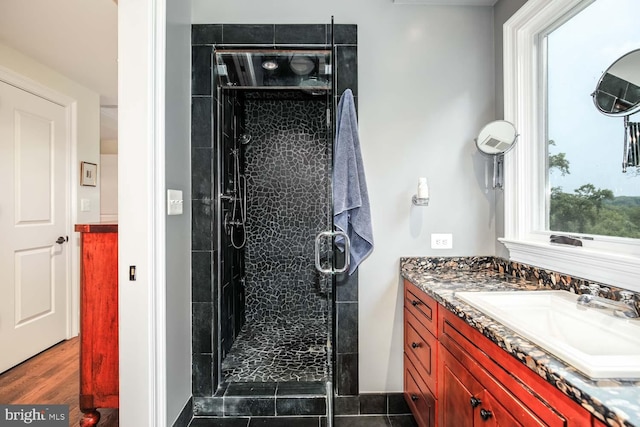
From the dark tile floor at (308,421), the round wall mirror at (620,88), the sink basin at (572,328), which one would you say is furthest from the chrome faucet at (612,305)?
the dark tile floor at (308,421)

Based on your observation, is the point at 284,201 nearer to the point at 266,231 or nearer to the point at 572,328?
the point at 266,231

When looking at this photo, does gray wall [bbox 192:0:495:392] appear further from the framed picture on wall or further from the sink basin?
the framed picture on wall

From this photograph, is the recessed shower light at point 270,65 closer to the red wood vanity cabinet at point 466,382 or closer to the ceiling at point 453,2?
the ceiling at point 453,2

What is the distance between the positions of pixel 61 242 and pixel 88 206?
460 mm

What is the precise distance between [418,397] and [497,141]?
4.84 feet

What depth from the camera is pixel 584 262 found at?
1331 millimetres

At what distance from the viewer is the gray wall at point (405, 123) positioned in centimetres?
199

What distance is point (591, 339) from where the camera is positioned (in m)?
1.07

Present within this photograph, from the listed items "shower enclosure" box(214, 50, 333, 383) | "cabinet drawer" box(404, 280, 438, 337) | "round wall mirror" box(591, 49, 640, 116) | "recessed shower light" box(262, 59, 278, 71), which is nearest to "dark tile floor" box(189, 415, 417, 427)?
"cabinet drawer" box(404, 280, 438, 337)

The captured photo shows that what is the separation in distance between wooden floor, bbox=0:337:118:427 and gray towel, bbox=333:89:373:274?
68.3 inches

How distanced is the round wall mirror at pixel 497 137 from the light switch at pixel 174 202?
173cm

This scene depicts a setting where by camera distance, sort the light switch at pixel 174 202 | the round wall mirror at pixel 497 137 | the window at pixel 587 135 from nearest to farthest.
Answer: the window at pixel 587 135, the light switch at pixel 174 202, the round wall mirror at pixel 497 137

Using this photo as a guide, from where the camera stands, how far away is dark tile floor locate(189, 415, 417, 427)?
1.86 meters

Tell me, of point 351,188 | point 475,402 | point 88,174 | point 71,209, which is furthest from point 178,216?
point 88,174
